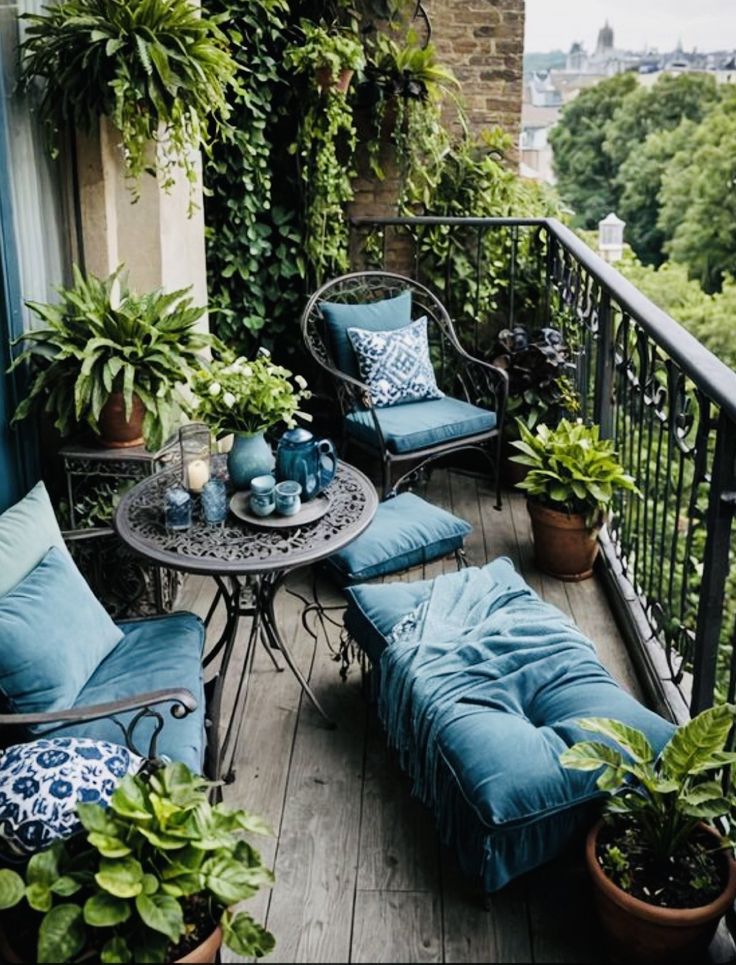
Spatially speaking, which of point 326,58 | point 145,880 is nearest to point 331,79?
point 326,58

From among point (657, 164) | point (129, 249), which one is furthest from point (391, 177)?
point (657, 164)

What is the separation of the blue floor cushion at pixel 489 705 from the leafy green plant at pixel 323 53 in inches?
93.3

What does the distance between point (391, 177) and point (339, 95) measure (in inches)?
21.6

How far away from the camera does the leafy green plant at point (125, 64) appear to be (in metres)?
2.92

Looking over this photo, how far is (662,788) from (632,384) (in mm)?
1499

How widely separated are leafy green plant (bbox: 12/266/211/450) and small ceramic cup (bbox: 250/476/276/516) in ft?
1.90

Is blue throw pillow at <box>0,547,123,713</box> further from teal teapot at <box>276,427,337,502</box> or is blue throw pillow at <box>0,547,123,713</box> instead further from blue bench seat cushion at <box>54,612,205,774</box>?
teal teapot at <box>276,427,337,502</box>

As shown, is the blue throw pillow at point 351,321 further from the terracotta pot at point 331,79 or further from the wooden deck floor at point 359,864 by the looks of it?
the wooden deck floor at point 359,864

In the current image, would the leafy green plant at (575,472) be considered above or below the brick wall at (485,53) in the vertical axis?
below

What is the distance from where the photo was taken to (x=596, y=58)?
104 ft

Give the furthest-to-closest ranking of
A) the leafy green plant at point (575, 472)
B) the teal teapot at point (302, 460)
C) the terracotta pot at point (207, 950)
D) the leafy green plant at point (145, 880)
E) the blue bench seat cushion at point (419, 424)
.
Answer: the blue bench seat cushion at point (419, 424)
the leafy green plant at point (575, 472)
the teal teapot at point (302, 460)
the terracotta pot at point (207, 950)
the leafy green plant at point (145, 880)

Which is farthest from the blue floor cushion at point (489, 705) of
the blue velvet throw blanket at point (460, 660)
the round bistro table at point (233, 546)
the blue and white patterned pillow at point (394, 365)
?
the blue and white patterned pillow at point (394, 365)

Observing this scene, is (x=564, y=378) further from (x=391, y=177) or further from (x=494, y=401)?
(x=391, y=177)

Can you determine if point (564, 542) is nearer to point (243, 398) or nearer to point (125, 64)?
point (243, 398)
